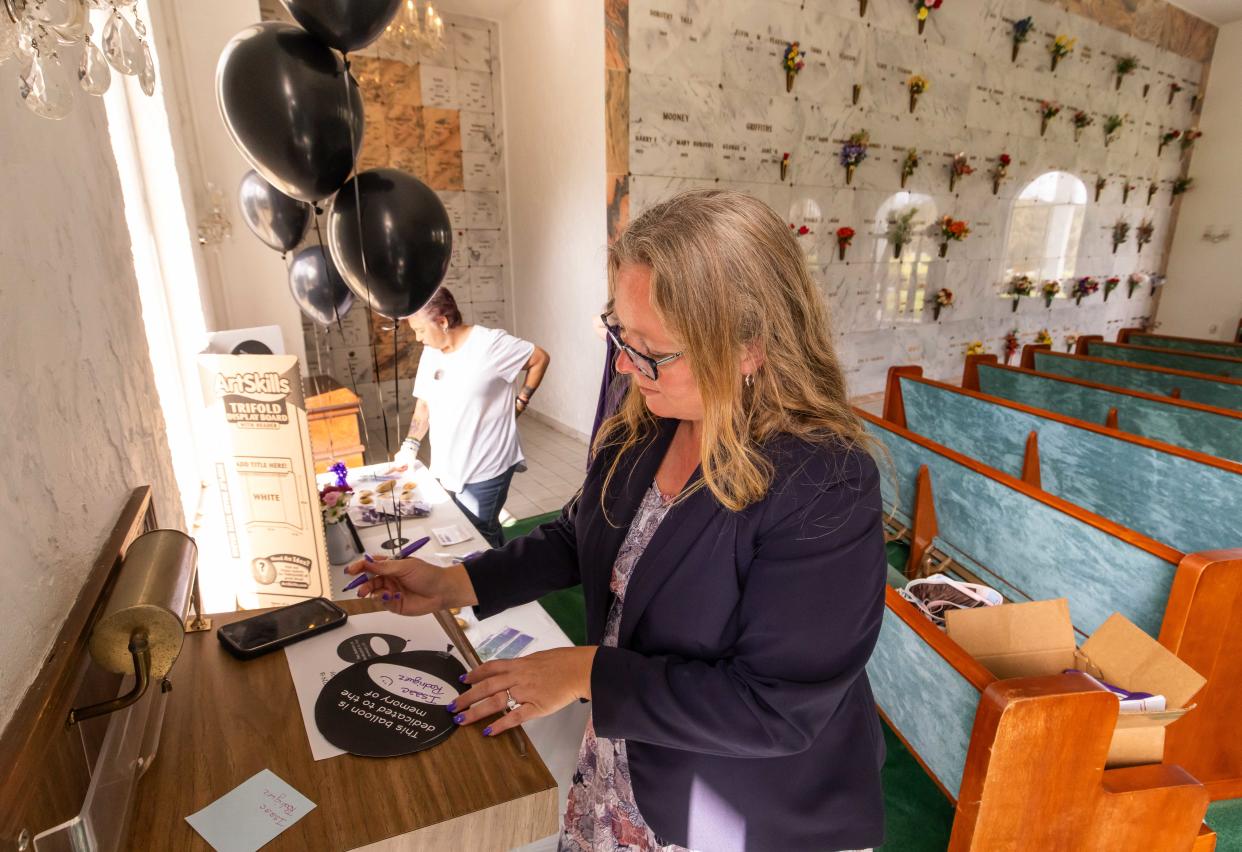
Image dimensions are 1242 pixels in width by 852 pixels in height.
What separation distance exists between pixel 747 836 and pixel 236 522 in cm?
113

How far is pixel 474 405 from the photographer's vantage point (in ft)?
9.20

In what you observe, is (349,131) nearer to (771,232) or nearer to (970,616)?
(771,232)

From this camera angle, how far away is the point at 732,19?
5148mm

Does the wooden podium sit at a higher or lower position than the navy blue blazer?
lower

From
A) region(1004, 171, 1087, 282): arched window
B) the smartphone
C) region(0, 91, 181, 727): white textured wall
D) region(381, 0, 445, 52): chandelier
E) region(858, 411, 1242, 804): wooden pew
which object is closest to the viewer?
region(0, 91, 181, 727): white textured wall

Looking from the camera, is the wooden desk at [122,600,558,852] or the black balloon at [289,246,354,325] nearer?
the wooden desk at [122,600,558,852]

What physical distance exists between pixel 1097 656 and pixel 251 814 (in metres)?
1.65

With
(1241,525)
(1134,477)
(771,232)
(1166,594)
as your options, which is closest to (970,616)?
(1166,594)

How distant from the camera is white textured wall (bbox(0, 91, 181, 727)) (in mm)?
667

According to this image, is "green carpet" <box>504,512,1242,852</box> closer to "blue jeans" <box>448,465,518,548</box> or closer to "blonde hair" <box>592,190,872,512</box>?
"blonde hair" <box>592,190,872,512</box>

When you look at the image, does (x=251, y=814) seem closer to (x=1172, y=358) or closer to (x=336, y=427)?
(x=336, y=427)

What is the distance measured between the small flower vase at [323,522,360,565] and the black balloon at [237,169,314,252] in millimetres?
1376

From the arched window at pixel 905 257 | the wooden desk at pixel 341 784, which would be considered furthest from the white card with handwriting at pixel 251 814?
the arched window at pixel 905 257

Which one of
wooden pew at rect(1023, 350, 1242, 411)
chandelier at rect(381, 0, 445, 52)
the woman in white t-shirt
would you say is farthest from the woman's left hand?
wooden pew at rect(1023, 350, 1242, 411)
